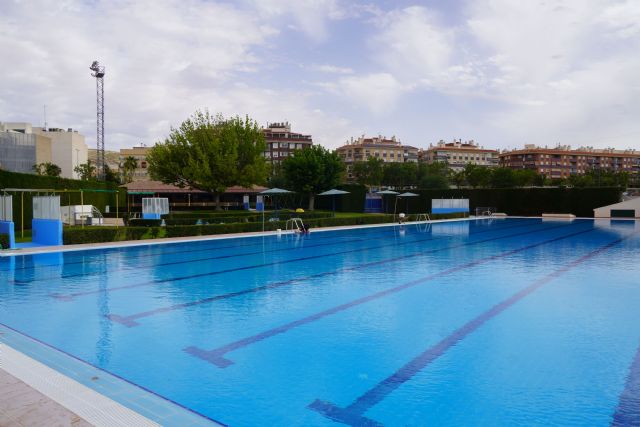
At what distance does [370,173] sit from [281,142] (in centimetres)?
3452

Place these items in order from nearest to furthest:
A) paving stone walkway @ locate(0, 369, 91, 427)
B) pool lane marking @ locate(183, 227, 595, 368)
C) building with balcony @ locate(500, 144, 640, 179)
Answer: paving stone walkway @ locate(0, 369, 91, 427), pool lane marking @ locate(183, 227, 595, 368), building with balcony @ locate(500, 144, 640, 179)

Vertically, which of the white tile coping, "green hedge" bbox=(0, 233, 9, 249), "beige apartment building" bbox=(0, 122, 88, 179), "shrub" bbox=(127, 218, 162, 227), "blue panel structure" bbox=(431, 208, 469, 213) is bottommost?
the white tile coping

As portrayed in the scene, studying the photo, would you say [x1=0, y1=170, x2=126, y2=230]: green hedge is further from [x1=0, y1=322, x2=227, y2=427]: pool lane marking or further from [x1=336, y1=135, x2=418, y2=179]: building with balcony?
[x1=336, y1=135, x2=418, y2=179]: building with balcony

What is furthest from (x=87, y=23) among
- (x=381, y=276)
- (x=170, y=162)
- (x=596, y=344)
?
(x=596, y=344)

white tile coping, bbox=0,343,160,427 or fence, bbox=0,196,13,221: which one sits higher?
fence, bbox=0,196,13,221

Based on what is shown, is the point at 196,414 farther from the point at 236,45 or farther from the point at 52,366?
the point at 236,45

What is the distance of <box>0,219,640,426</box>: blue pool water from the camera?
4531 millimetres

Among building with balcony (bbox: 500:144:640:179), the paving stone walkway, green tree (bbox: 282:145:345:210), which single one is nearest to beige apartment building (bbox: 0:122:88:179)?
green tree (bbox: 282:145:345:210)

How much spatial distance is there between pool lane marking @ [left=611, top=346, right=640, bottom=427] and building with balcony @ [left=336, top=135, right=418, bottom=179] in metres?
116

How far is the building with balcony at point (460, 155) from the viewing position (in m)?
129

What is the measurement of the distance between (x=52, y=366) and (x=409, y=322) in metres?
5.29

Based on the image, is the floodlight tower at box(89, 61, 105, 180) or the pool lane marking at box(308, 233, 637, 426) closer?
the pool lane marking at box(308, 233, 637, 426)

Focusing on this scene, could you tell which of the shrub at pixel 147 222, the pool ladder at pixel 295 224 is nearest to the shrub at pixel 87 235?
the shrub at pixel 147 222

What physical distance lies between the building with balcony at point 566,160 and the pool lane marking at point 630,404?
13727 centimetres
